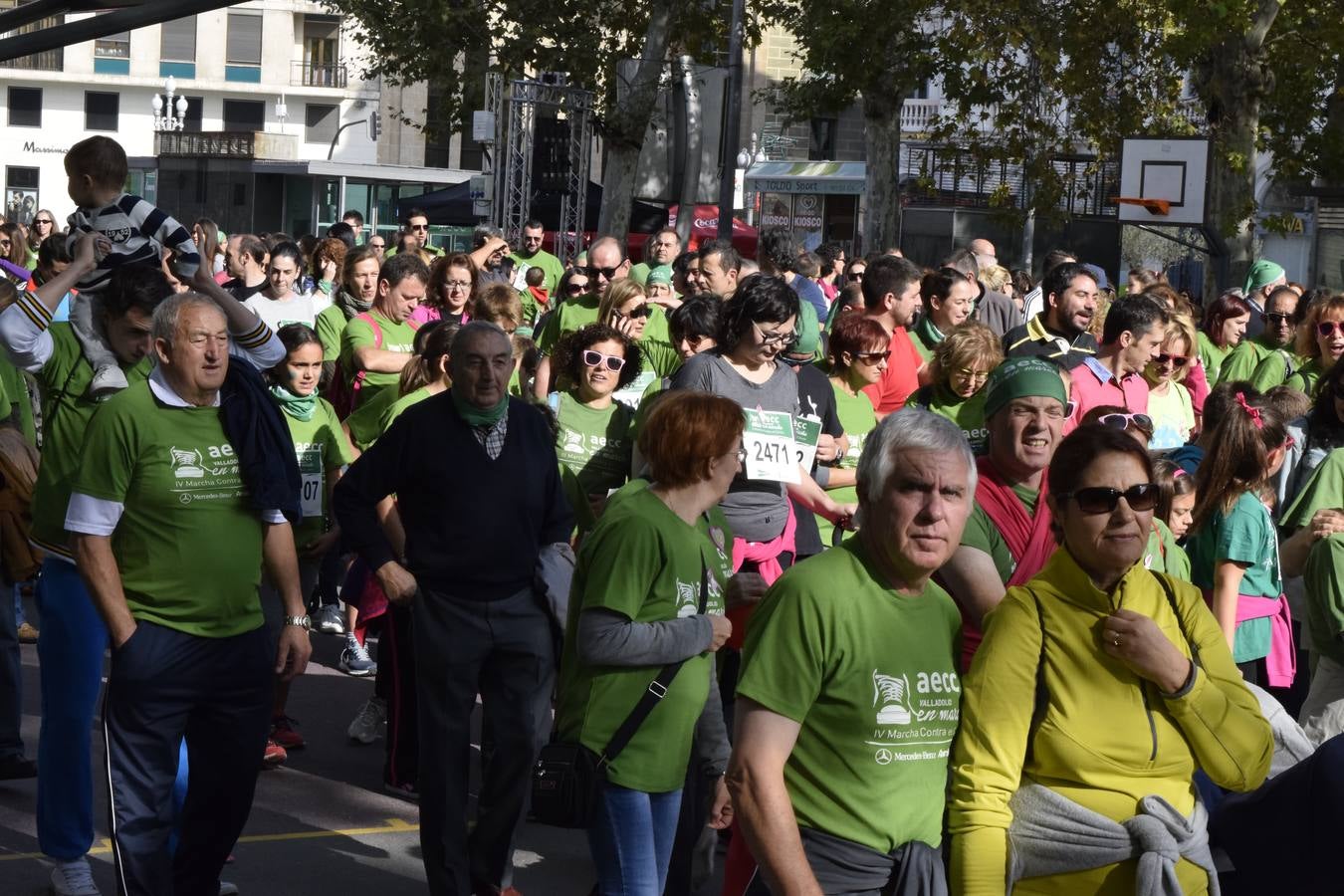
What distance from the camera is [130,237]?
5570mm

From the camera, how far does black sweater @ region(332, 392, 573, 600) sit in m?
5.68

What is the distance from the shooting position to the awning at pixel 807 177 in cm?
4297

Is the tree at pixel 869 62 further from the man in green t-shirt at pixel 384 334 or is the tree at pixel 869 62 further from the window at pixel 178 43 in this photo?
the window at pixel 178 43

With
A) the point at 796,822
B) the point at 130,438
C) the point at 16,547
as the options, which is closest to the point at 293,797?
the point at 16,547

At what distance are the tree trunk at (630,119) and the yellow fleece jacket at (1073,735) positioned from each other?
2713 cm

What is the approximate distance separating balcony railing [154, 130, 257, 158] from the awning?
19473 mm

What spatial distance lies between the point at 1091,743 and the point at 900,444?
648 millimetres

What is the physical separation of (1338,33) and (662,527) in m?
21.6

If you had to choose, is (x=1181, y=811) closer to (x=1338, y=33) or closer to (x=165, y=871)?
(x=165, y=871)

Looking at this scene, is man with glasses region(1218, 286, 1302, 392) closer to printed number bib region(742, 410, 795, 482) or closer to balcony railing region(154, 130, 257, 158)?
printed number bib region(742, 410, 795, 482)

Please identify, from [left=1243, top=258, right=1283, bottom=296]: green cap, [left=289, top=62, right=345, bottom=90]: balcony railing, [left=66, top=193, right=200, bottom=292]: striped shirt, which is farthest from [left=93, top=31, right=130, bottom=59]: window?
[left=66, top=193, right=200, bottom=292]: striped shirt

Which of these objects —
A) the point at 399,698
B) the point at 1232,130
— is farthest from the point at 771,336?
the point at 1232,130

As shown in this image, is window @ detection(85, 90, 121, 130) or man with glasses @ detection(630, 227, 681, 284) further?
window @ detection(85, 90, 121, 130)

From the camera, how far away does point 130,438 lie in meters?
A: 4.96
